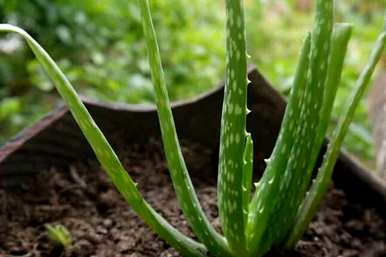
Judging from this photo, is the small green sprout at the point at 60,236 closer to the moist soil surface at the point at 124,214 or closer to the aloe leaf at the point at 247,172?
the moist soil surface at the point at 124,214

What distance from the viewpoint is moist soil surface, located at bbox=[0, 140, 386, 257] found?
729mm

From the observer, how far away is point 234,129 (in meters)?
0.55

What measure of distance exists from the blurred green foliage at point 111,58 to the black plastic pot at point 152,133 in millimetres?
434

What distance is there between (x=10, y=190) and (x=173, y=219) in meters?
0.22

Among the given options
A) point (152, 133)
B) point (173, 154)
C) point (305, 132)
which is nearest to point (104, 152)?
point (173, 154)

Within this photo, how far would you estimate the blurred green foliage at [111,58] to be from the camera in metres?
1.45

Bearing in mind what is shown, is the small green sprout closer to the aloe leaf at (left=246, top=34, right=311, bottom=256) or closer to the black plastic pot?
the black plastic pot

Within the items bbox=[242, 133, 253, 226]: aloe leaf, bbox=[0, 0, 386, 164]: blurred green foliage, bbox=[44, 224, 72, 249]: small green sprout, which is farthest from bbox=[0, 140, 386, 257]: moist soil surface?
bbox=[0, 0, 386, 164]: blurred green foliage

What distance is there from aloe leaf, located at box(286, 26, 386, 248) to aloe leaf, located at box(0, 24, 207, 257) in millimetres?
107

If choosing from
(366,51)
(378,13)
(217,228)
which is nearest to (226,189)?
(217,228)

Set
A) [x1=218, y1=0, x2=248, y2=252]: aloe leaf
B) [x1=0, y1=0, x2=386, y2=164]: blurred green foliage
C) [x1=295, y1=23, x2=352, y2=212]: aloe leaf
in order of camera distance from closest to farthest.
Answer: [x1=218, y1=0, x2=248, y2=252]: aloe leaf < [x1=295, y1=23, x2=352, y2=212]: aloe leaf < [x1=0, y1=0, x2=386, y2=164]: blurred green foliage

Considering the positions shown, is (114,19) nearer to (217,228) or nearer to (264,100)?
(264,100)

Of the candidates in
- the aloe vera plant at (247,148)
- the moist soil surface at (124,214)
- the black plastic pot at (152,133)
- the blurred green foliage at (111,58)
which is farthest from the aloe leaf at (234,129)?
the blurred green foliage at (111,58)

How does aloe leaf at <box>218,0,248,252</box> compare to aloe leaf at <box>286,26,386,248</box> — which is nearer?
aloe leaf at <box>218,0,248,252</box>
